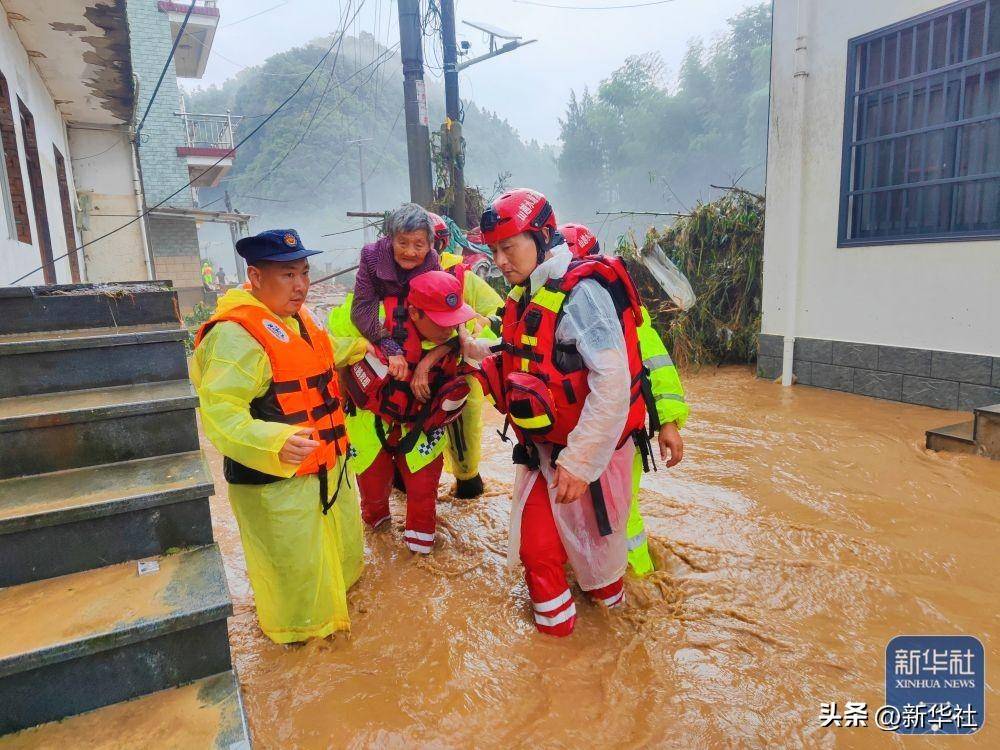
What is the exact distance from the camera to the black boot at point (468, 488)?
14.2 ft

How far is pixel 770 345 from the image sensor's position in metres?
7.11

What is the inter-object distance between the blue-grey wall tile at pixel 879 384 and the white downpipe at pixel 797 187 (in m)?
0.77

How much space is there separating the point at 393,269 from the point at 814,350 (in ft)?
16.9

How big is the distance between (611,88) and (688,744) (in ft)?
241

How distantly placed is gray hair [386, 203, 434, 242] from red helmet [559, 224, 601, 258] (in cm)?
77

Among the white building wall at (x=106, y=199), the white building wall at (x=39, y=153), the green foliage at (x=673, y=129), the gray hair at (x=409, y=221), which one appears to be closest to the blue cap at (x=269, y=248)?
the gray hair at (x=409, y=221)

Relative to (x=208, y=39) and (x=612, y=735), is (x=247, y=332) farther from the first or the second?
(x=208, y=39)

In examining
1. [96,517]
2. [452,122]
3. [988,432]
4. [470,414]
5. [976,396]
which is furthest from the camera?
[452,122]

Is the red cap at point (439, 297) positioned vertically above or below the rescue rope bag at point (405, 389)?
above

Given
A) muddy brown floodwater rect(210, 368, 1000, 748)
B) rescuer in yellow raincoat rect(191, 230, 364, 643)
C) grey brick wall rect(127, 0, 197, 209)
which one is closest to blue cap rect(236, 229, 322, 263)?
rescuer in yellow raincoat rect(191, 230, 364, 643)

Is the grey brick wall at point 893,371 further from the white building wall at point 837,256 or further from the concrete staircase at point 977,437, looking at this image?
the concrete staircase at point 977,437

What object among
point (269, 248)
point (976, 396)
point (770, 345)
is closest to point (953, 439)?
point (976, 396)

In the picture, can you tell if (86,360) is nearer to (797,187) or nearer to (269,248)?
(269,248)

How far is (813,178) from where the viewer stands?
21.1 ft
